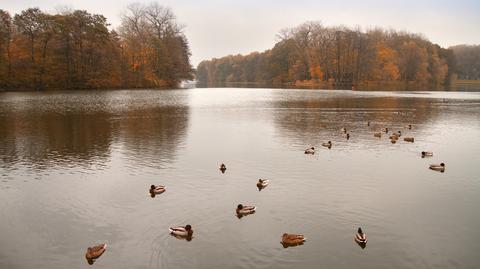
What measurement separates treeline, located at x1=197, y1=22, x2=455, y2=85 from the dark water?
99261mm

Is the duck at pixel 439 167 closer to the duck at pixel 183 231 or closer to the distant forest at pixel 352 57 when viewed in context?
the duck at pixel 183 231

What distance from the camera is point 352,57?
13188 centimetres

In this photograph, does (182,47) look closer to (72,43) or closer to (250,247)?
(72,43)

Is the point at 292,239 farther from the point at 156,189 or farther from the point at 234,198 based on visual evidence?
the point at 156,189

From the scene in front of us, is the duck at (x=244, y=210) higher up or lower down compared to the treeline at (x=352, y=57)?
lower down

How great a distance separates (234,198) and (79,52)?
90709 millimetres

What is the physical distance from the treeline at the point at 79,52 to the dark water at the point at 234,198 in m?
61.4

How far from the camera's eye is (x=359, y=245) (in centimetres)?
1333

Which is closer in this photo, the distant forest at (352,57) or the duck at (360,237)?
the duck at (360,237)

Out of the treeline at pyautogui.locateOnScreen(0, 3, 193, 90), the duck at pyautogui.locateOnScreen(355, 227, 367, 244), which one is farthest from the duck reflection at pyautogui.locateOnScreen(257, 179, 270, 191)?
the treeline at pyautogui.locateOnScreen(0, 3, 193, 90)

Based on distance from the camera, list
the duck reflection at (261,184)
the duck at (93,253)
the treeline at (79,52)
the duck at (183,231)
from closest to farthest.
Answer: the duck at (93,253) < the duck at (183,231) < the duck reflection at (261,184) < the treeline at (79,52)

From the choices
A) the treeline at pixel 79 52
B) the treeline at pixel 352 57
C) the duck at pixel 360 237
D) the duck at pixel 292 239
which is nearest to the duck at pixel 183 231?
the duck at pixel 292 239

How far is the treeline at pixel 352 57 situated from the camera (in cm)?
13075

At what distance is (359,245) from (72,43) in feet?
315
